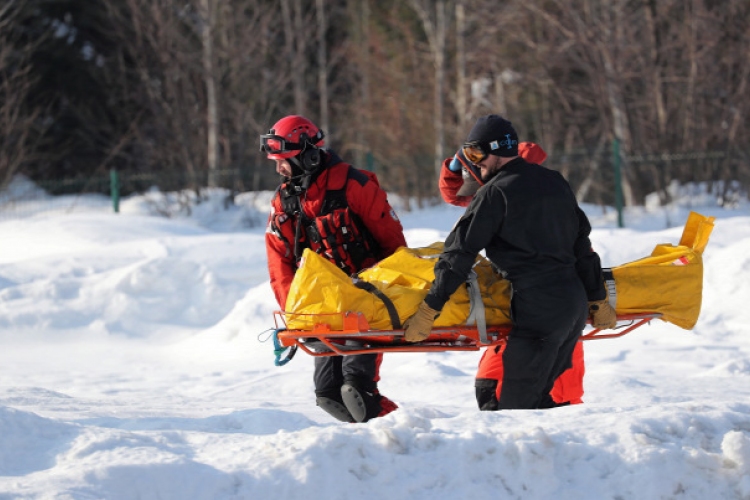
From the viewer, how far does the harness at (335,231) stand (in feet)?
17.8

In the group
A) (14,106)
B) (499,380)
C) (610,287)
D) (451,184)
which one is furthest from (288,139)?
(14,106)

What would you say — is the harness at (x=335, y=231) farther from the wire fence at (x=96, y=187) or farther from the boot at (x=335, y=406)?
the wire fence at (x=96, y=187)

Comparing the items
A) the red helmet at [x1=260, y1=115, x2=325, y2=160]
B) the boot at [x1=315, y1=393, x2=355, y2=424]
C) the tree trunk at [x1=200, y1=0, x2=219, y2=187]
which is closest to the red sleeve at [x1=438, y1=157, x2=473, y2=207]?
the red helmet at [x1=260, y1=115, x2=325, y2=160]

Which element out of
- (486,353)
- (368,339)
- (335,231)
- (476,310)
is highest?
(335,231)

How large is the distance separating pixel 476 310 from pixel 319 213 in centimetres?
106

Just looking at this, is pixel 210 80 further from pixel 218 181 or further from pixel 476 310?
pixel 476 310

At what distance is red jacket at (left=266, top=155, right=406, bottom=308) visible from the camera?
549 centimetres

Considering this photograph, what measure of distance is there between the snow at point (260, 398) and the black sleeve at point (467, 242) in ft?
1.85

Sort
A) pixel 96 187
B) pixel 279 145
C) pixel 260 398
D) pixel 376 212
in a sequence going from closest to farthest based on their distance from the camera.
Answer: pixel 279 145 < pixel 376 212 < pixel 260 398 < pixel 96 187

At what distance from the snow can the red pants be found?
279 mm

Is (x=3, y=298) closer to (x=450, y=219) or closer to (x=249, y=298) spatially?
(x=249, y=298)

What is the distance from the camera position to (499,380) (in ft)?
17.4

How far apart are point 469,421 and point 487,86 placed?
2297cm

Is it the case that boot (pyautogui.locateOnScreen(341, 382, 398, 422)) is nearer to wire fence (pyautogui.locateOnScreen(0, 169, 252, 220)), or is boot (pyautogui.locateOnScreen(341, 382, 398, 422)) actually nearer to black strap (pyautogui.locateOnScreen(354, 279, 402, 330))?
black strap (pyautogui.locateOnScreen(354, 279, 402, 330))
